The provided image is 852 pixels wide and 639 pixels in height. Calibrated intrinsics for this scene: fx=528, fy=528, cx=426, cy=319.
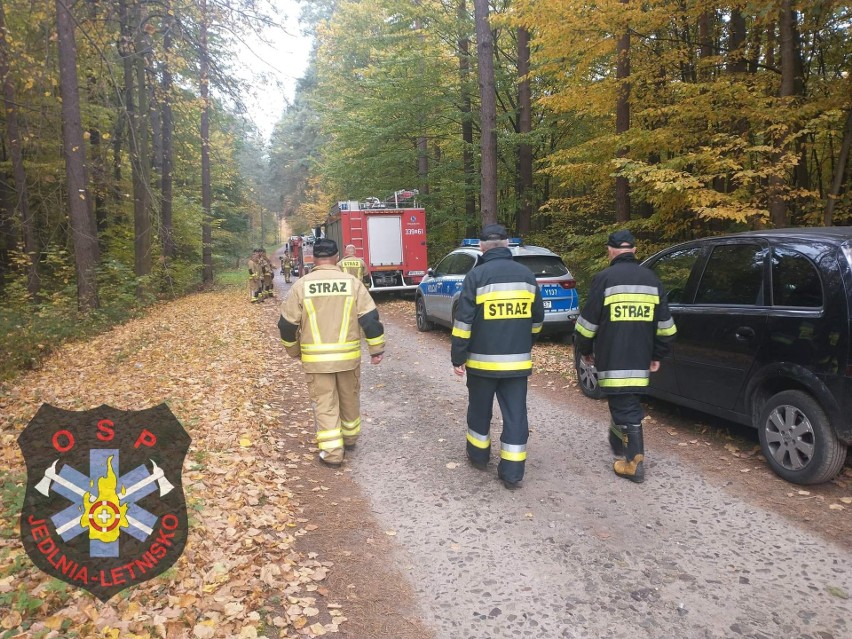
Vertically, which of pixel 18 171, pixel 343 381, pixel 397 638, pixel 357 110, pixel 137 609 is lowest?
pixel 397 638

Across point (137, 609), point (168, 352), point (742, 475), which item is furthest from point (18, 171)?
point (742, 475)

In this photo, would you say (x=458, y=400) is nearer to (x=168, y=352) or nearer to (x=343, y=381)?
(x=343, y=381)

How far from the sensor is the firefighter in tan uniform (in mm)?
4531

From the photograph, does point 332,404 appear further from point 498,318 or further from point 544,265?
point 544,265

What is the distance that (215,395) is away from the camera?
642 cm

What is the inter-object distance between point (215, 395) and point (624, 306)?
480 centimetres

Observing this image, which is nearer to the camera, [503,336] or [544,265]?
[503,336]

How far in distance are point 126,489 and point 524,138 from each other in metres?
14.0

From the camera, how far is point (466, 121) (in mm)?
17562

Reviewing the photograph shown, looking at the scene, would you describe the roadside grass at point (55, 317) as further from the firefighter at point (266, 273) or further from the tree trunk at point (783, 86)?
the tree trunk at point (783, 86)

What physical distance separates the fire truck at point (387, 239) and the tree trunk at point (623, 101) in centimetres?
719

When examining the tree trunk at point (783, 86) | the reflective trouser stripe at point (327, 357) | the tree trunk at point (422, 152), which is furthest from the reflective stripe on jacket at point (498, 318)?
the tree trunk at point (422, 152)

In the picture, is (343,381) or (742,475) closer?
(742,475)

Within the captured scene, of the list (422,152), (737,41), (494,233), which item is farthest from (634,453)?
(422,152)
